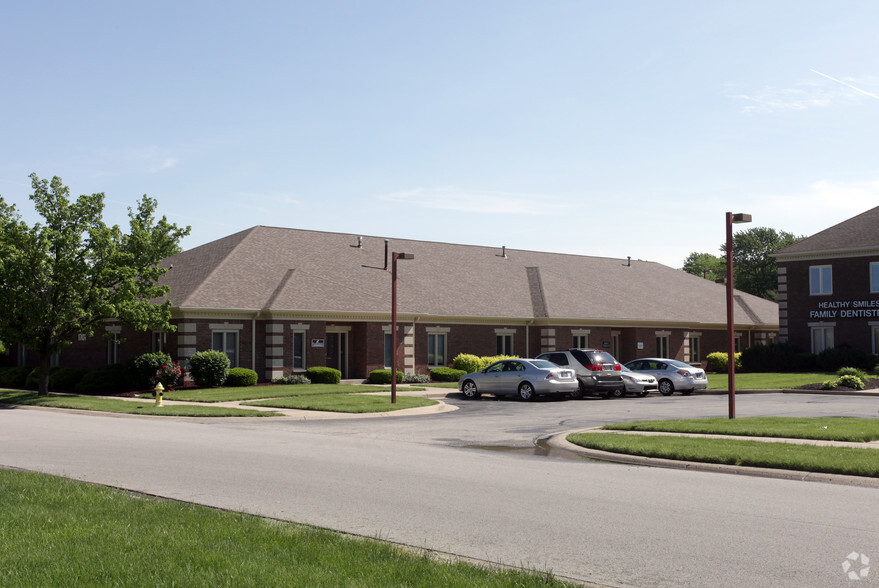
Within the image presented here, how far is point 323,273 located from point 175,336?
330 inches

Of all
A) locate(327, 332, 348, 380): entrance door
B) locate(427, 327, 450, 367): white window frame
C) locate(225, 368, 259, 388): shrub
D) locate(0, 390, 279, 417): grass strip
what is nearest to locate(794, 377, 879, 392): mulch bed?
locate(427, 327, 450, 367): white window frame

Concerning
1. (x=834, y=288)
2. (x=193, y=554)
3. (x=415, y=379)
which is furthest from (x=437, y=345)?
(x=193, y=554)

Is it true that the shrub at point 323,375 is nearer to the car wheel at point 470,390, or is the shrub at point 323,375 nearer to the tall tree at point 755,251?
the car wheel at point 470,390

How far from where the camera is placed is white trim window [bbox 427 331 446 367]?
4219 centimetres

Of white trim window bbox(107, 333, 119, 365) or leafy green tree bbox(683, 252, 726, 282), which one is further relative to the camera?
leafy green tree bbox(683, 252, 726, 282)

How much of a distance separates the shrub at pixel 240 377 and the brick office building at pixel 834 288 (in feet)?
98.0

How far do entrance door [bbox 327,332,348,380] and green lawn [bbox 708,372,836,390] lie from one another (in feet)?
54.2

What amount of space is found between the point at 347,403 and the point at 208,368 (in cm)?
1037

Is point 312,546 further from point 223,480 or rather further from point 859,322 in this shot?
point 859,322

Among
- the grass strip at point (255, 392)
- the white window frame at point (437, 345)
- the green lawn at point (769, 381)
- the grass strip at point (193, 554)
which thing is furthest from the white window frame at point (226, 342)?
the grass strip at point (193, 554)

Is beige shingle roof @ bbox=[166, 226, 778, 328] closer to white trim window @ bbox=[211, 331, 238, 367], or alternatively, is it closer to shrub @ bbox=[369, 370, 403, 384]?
white trim window @ bbox=[211, 331, 238, 367]

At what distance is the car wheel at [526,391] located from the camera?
29.8 meters

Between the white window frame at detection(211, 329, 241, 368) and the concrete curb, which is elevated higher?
the white window frame at detection(211, 329, 241, 368)

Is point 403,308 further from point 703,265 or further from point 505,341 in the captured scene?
point 703,265
